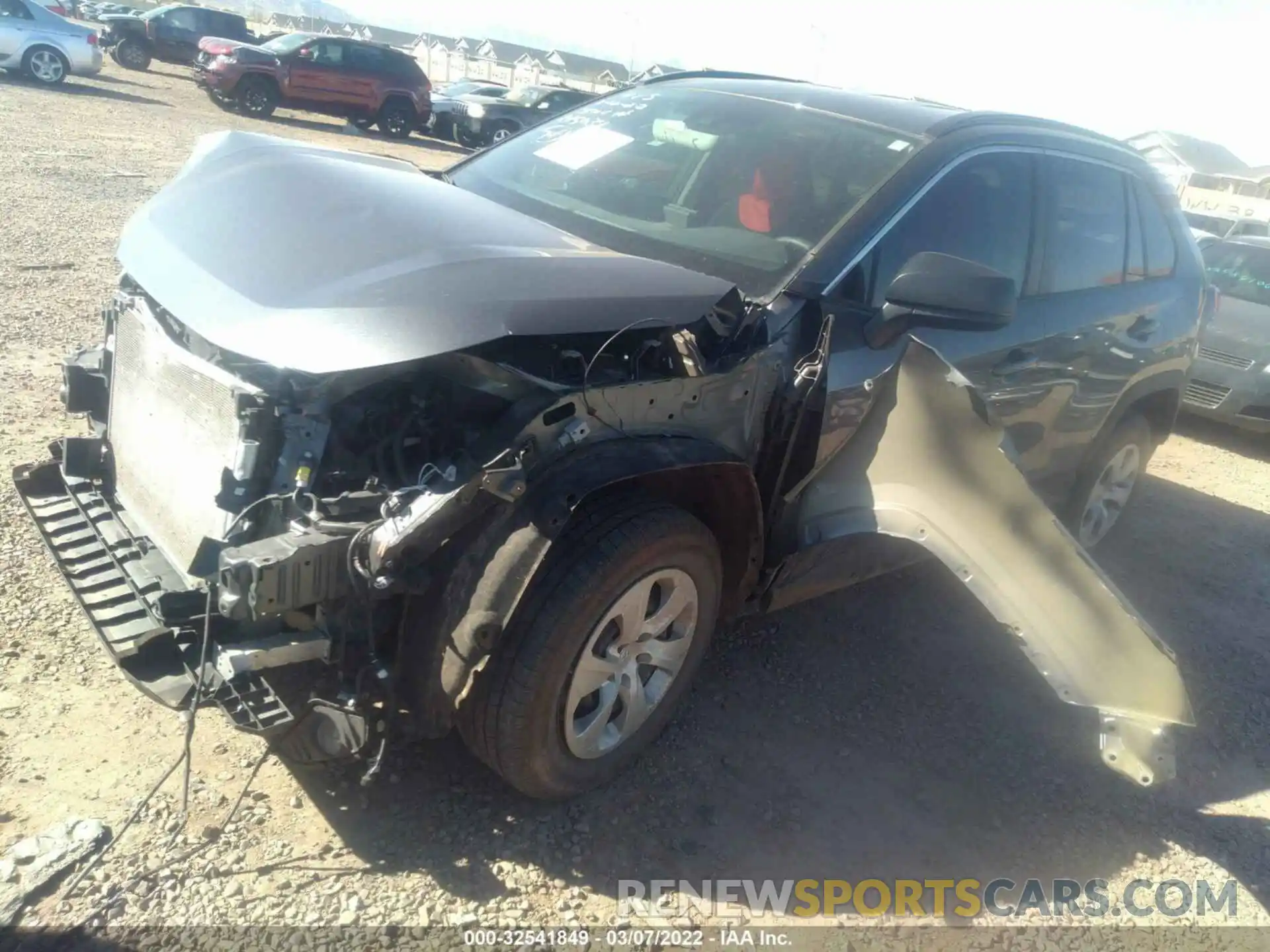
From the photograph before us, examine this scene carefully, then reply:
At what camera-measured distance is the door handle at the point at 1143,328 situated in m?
4.32

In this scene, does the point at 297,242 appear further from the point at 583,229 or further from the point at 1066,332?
the point at 1066,332

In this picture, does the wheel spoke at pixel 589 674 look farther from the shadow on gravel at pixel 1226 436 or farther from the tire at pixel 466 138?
the tire at pixel 466 138

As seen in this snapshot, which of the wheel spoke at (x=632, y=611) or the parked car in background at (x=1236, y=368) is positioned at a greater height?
the wheel spoke at (x=632, y=611)

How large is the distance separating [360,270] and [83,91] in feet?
60.6

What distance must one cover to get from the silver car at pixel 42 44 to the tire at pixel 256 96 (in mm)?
2501

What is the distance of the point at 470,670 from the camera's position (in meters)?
2.39

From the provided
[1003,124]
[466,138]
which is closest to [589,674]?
[1003,124]

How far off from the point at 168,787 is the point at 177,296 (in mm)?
1353

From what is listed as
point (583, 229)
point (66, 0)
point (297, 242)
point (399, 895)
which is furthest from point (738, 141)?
point (66, 0)

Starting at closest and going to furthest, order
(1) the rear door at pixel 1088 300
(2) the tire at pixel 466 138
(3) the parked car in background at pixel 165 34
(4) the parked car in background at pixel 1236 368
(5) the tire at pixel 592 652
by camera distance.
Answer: (5) the tire at pixel 592 652 < (1) the rear door at pixel 1088 300 < (4) the parked car in background at pixel 1236 368 < (2) the tire at pixel 466 138 < (3) the parked car in background at pixel 165 34

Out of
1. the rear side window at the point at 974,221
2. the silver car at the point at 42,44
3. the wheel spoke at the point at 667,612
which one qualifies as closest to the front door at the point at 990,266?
the rear side window at the point at 974,221

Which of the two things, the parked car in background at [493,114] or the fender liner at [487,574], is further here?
the parked car in background at [493,114]

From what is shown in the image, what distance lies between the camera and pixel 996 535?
9.85 ft

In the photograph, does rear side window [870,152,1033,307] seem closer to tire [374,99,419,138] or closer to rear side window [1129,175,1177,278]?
rear side window [1129,175,1177,278]
